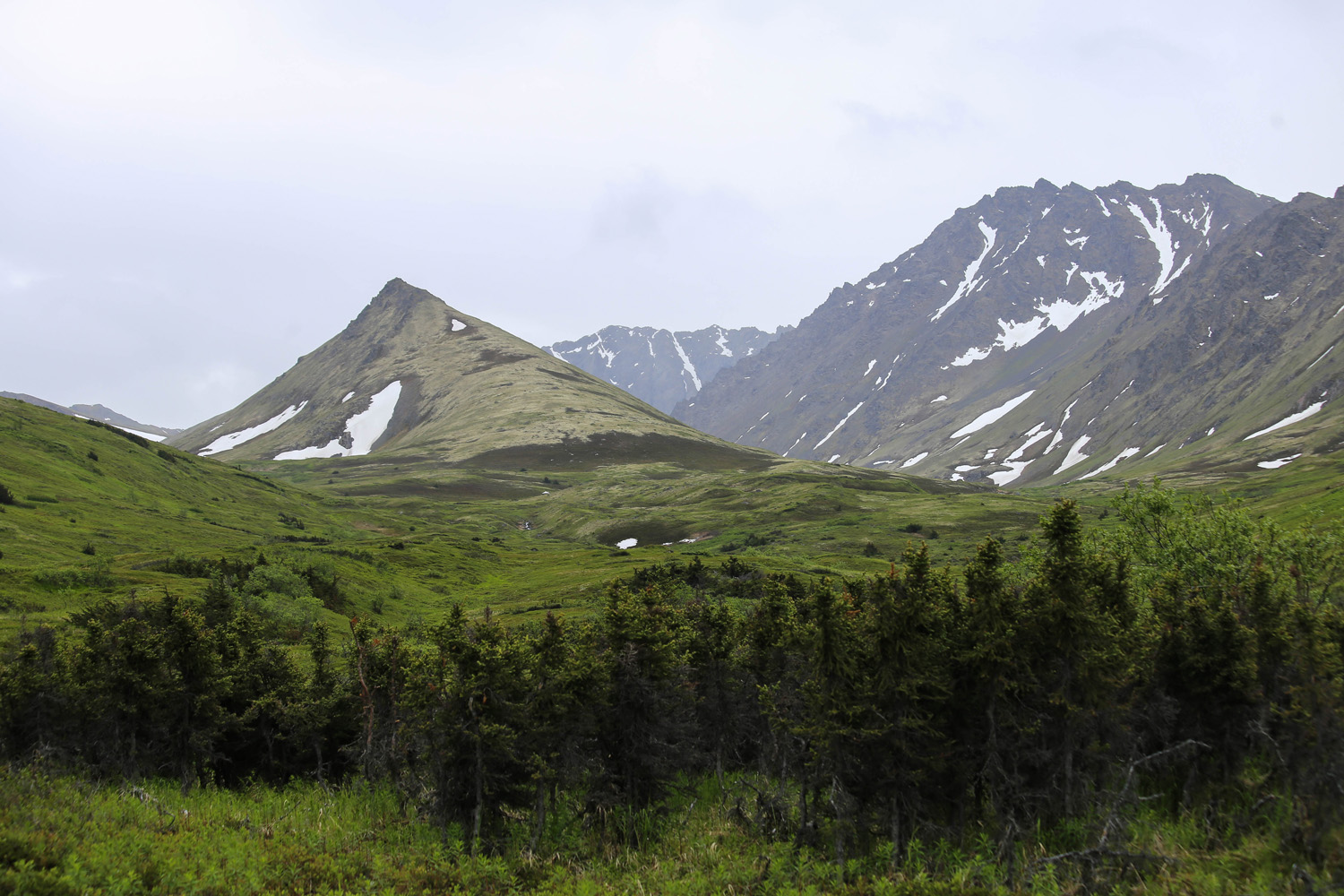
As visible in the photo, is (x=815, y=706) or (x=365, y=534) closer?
(x=815, y=706)

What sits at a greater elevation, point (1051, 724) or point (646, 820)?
point (1051, 724)

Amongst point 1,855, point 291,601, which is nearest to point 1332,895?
point 1,855

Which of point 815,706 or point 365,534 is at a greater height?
point 815,706

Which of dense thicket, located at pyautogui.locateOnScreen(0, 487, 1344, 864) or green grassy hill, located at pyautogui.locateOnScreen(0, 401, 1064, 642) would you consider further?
green grassy hill, located at pyautogui.locateOnScreen(0, 401, 1064, 642)

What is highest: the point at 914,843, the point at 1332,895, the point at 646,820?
the point at 1332,895

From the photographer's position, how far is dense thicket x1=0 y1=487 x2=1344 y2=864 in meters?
17.6

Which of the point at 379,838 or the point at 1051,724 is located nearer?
the point at 1051,724

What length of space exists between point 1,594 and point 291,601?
18104mm

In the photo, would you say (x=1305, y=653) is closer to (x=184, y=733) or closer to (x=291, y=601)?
(x=184, y=733)

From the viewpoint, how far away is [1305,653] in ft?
51.2

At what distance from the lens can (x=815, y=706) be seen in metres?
19.2

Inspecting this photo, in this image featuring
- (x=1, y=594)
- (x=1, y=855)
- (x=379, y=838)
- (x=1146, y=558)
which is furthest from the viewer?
(x=1, y=594)

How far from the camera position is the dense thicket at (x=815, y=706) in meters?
17.6

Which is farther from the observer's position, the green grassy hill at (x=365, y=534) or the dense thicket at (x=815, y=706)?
the green grassy hill at (x=365, y=534)
